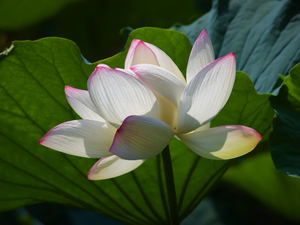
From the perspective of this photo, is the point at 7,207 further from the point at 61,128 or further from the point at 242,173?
the point at 242,173

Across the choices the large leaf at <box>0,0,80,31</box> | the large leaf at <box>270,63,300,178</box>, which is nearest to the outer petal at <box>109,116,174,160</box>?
the large leaf at <box>270,63,300,178</box>

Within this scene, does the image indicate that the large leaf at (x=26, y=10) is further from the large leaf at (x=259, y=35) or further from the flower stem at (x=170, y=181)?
the flower stem at (x=170, y=181)

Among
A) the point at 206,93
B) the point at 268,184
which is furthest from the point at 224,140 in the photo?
the point at 268,184

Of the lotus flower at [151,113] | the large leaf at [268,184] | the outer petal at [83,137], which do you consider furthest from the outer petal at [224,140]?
the large leaf at [268,184]

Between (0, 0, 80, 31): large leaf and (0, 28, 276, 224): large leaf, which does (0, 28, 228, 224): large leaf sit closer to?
(0, 28, 276, 224): large leaf

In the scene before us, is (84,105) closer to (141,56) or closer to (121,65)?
(141,56)

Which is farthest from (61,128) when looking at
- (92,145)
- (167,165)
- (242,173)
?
(242,173)
